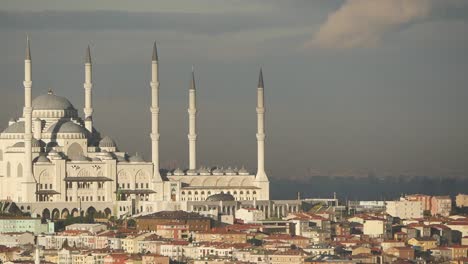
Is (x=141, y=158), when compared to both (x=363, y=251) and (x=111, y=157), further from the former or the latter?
(x=363, y=251)

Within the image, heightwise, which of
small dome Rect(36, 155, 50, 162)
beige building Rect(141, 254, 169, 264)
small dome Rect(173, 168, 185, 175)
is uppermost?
small dome Rect(36, 155, 50, 162)

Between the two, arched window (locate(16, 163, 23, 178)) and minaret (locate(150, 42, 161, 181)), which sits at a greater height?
minaret (locate(150, 42, 161, 181))

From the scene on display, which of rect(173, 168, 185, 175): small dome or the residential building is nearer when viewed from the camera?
the residential building

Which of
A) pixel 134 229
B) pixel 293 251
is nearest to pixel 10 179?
pixel 134 229

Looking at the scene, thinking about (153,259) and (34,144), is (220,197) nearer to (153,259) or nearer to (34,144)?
(34,144)

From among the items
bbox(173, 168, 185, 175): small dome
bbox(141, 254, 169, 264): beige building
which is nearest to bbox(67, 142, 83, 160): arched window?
bbox(173, 168, 185, 175): small dome

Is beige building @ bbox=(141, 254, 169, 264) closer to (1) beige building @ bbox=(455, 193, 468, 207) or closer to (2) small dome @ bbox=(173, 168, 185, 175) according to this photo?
(2) small dome @ bbox=(173, 168, 185, 175)

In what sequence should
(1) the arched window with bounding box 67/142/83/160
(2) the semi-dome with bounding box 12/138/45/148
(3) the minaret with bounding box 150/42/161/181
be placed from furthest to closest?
(1) the arched window with bounding box 67/142/83/160, (3) the minaret with bounding box 150/42/161/181, (2) the semi-dome with bounding box 12/138/45/148

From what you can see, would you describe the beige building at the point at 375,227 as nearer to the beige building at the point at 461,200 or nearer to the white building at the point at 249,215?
the white building at the point at 249,215
